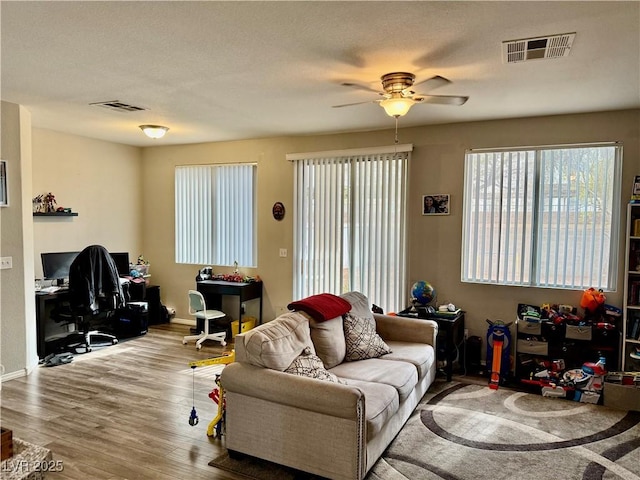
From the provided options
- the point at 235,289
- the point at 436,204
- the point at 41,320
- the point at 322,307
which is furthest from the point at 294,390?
the point at 41,320

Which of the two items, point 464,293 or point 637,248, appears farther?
point 464,293

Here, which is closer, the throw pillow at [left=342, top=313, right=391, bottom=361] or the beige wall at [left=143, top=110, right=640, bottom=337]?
the throw pillow at [left=342, top=313, right=391, bottom=361]

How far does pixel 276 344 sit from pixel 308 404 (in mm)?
435

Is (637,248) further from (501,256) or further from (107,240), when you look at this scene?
(107,240)

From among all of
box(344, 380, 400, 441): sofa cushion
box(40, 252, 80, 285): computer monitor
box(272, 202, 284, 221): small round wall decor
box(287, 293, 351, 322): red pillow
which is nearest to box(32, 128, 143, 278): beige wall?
box(40, 252, 80, 285): computer monitor

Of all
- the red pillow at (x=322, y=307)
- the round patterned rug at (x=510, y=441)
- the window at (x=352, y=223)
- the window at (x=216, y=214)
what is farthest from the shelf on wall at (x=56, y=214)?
the round patterned rug at (x=510, y=441)

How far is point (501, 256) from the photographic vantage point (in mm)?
4699

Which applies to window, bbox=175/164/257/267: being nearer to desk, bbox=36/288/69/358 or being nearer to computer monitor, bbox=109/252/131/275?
computer monitor, bbox=109/252/131/275

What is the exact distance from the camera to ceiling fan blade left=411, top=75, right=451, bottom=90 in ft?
9.78

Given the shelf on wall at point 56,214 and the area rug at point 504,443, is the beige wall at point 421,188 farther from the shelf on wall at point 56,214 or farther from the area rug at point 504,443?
the shelf on wall at point 56,214

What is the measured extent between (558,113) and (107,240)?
589 centimetres

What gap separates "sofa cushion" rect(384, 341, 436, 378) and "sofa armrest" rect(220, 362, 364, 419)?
117 centimetres

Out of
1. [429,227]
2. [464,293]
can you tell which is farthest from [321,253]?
[464,293]

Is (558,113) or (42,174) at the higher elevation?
(558,113)
